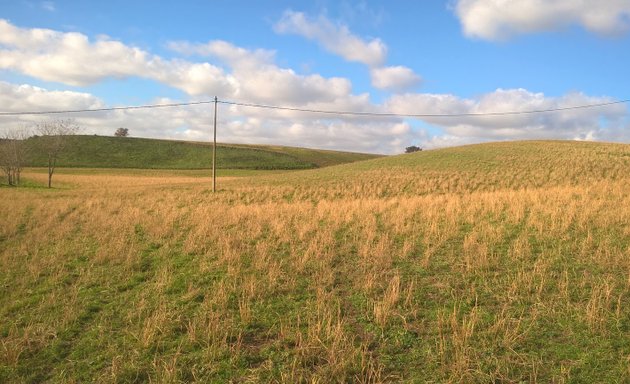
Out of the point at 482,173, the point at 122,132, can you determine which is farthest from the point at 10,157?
the point at 122,132

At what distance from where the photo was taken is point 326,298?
7.62 meters

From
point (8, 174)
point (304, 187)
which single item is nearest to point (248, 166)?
Result: point (8, 174)

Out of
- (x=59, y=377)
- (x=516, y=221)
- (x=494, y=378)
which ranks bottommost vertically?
(x=59, y=377)

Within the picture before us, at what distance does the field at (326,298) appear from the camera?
5.59 metres

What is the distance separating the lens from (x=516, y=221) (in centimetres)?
1308

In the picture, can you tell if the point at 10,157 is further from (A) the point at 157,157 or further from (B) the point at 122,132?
(B) the point at 122,132

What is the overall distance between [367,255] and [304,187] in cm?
2612

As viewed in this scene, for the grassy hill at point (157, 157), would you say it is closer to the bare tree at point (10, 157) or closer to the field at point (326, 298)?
the bare tree at point (10, 157)

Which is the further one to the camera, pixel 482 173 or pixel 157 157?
pixel 157 157

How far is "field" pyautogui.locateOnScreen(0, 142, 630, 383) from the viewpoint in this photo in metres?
5.59

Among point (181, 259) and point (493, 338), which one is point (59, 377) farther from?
point (493, 338)

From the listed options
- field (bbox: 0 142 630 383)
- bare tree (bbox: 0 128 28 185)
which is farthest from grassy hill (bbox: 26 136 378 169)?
field (bbox: 0 142 630 383)

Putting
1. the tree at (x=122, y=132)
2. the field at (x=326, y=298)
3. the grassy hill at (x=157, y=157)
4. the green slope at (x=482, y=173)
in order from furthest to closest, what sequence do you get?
1. the tree at (x=122, y=132)
2. the grassy hill at (x=157, y=157)
3. the green slope at (x=482, y=173)
4. the field at (x=326, y=298)

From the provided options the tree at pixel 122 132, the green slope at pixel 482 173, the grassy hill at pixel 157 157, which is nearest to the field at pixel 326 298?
the green slope at pixel 482 173
